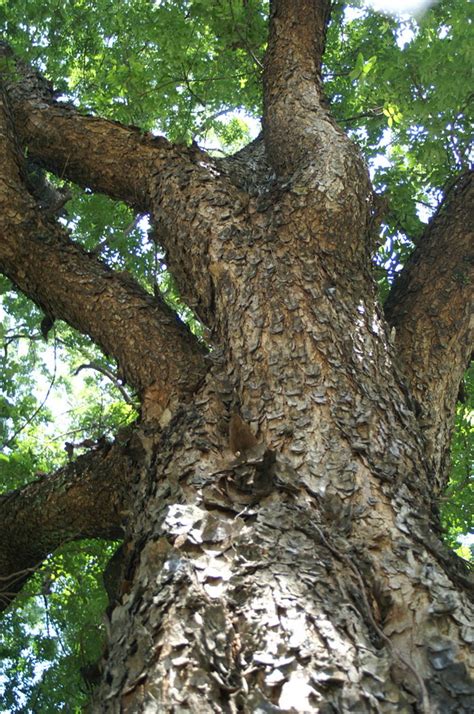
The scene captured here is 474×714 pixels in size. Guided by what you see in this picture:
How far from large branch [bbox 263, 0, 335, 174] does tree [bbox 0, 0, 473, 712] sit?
0.06ft

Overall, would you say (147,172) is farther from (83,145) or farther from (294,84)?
(294,84)

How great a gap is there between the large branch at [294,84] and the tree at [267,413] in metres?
0.02

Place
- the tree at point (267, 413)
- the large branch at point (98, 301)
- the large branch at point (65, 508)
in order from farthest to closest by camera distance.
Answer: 1. the large branch at point (65, 508)
2. the large branch at point (98, 301)
3. the tree at point (267, 413)

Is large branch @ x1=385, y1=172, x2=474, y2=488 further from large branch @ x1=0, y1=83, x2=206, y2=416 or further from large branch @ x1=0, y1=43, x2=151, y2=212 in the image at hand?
large branch @ x1=0, y1=43, x2=151, y2=212

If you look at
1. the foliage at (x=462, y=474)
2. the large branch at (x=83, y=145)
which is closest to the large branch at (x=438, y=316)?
the large branch at (x=83, y=145)

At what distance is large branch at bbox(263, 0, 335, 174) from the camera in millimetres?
4203

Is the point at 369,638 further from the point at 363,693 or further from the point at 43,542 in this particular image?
the point at 43,542

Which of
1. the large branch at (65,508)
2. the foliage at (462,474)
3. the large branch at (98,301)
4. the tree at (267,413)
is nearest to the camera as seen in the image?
the tree at (267,413)

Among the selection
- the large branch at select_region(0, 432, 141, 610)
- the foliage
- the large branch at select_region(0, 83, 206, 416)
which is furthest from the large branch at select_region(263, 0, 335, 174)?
the foliage

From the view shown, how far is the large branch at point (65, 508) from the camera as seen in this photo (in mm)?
3613

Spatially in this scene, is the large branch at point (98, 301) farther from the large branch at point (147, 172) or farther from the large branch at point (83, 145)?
the large branch at point (83, 145)

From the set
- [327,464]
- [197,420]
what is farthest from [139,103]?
[327,464]

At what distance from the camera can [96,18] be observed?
7.05 metres

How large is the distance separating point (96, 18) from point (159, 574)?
6.40 meters
